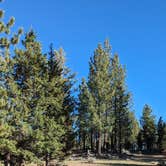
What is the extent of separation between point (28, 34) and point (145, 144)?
78438mm

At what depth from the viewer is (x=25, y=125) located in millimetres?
26875

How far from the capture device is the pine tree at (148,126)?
305ft

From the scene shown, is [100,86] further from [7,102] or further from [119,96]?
[7,102]

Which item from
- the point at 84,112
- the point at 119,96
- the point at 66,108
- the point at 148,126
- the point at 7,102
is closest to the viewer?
the point at 7,102

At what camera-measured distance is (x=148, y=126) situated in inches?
3664

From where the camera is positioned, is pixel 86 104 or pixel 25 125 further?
pixel 86 104

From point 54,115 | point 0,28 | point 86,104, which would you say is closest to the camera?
point 0,28

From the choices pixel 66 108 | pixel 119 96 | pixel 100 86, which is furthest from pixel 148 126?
pixel 66 108

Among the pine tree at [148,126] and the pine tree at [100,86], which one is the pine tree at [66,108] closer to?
the pine tree at [100,86]

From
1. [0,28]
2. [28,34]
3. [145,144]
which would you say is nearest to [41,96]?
[28,34]

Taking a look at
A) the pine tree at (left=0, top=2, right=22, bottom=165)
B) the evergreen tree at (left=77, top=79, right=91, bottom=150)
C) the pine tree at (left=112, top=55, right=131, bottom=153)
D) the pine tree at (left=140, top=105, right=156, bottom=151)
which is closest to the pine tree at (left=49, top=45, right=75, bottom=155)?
the pine tree at (left=0, top=2, right=22, bottom=165)

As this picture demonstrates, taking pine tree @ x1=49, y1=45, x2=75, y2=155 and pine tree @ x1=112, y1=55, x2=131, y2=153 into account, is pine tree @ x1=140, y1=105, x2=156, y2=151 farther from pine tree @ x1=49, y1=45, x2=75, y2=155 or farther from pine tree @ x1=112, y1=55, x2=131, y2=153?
pine tree @ x1=49, y1=45, x2=75, y2=155

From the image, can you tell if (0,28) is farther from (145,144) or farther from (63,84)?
(145,144)

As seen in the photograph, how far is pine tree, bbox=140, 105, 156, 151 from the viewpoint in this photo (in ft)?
305
